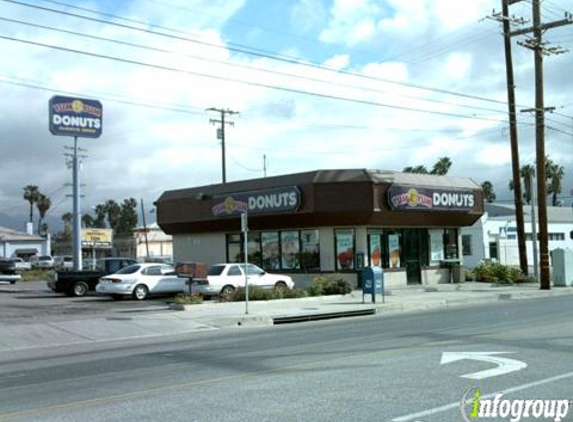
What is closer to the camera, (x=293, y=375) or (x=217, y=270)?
(x=293, y=375)

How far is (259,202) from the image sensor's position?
32.8 meters

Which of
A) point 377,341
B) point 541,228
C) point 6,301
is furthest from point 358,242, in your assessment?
point 377,341

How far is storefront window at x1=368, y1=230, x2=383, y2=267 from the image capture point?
3134cm

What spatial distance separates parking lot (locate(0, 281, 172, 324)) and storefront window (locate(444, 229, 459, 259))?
49.3ft

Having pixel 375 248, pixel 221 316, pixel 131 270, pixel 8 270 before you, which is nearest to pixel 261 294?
pixel 221 316

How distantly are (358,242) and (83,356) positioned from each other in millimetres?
19290

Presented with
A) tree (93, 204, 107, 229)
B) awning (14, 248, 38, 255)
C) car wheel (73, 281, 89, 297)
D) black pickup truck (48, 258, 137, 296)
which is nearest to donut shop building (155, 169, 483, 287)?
→ black pickup truck (48, 258, 137, 296)

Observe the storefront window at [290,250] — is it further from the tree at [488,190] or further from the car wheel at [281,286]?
the tree at [488,190]

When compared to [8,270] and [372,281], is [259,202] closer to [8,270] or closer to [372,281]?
[372,281]

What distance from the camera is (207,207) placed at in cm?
3578

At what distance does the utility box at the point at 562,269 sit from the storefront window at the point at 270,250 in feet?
42.9

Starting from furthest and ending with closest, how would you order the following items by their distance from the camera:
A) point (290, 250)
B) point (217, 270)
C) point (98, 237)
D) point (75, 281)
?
point (98, 237)
point (290, 250)
point (75, 281)
point (217, 270)

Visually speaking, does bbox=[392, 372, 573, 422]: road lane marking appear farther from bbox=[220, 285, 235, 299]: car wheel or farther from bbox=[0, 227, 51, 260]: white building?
bbox=[0, 227, 51, 260]: white building

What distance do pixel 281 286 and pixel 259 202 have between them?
6.41 meters
